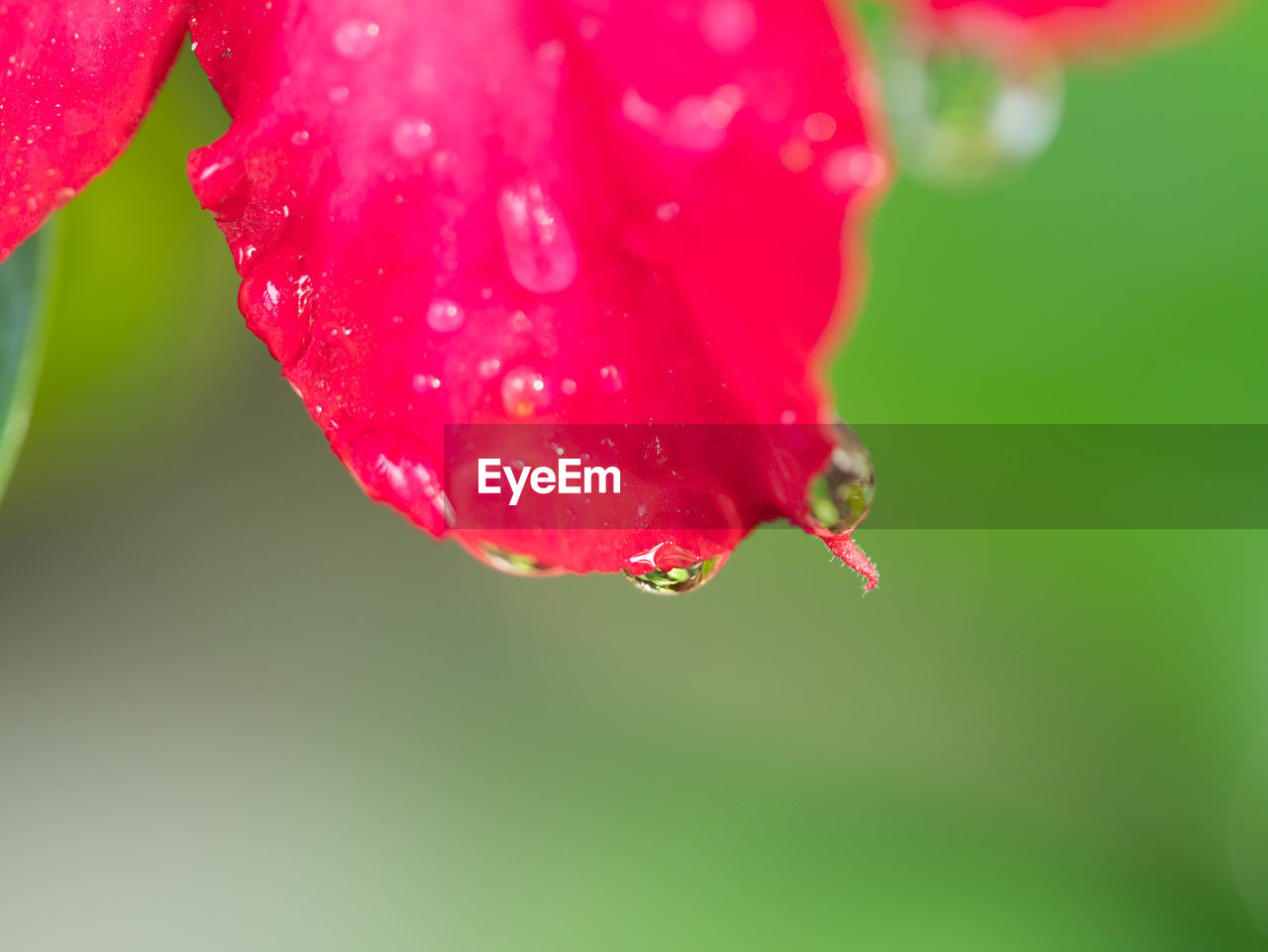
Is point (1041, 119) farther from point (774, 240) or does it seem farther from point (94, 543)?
point (94, 543)

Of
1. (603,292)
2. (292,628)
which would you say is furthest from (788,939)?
(603,292)

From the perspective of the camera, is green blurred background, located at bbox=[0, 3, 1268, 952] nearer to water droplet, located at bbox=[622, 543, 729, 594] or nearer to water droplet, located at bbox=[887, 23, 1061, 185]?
water droplet, located at bbox=[887, 23, 1061, 185]

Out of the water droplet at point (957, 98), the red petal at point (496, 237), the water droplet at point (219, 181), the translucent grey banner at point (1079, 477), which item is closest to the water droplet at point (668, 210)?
the red petal at point (496, 237)

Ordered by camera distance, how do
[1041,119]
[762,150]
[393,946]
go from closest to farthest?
[762,150] < [1041,119] < [393,946]

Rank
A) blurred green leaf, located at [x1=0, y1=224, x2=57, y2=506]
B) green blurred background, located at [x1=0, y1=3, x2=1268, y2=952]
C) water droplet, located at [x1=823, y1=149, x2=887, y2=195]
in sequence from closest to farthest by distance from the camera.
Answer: water droplet, located at [x1=823, y1=149, x2=887, y2=195]
blurred green leaf, located at [x1=0, y1=224, x2=57, y2=506]
green blurred background, located at [x1=0, y1=3, x2=1268, y2=952]

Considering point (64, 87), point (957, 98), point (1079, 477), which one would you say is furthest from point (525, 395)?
point (1079, 477)

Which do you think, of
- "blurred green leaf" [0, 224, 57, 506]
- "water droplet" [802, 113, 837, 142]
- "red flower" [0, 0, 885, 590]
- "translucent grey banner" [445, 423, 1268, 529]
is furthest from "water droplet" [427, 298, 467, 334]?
"translucent grey banner" [445, 423, 1268, 529]
